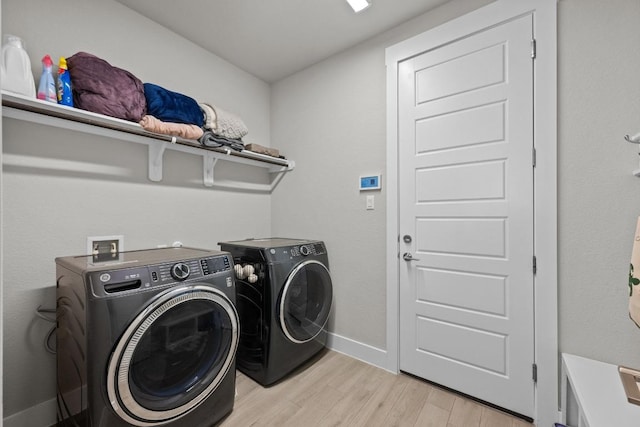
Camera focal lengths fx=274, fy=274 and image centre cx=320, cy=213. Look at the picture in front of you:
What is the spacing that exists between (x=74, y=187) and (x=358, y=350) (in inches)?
86.0

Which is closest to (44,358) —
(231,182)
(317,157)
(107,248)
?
(107,248)

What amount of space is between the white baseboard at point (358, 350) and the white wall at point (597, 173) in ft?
3.55

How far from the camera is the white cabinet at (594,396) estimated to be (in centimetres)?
99

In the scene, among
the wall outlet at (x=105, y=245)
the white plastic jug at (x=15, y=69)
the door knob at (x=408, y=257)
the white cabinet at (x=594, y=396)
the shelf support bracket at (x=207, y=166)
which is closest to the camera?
the white cabinet at (x=594, y=396)

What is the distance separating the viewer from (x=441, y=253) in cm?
179

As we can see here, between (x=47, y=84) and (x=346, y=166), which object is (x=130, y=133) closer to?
(x=47, y=84)

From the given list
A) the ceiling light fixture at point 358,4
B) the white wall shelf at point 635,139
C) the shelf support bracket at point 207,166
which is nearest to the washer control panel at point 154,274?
the shelf support bracket at point 207,166

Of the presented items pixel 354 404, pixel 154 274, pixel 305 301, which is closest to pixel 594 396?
pixel 354 404

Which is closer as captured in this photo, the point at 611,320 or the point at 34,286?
the point at 611,320

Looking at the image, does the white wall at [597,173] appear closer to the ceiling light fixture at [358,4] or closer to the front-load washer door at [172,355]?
the ceiling light fixture at [358,4]

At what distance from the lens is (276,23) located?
6.41 ft

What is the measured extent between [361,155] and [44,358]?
7.56 feet

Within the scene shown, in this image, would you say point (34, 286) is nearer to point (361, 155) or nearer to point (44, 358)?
point (44, 358)

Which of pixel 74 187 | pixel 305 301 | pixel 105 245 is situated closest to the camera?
pixel 74 187
